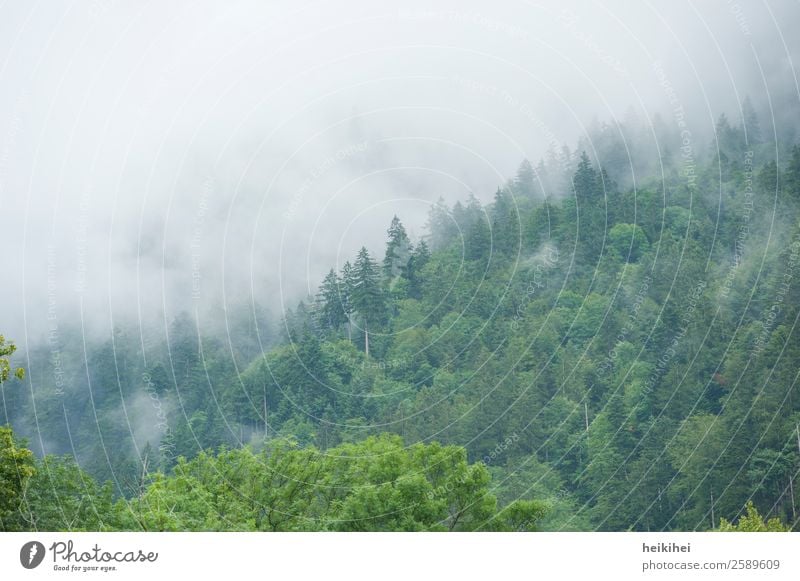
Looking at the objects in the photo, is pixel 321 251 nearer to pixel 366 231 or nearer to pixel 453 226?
pixel 366 231

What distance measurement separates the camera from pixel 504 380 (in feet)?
315

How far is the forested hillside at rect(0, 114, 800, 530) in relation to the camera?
7956 centimetres

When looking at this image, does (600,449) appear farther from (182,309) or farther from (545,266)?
(182,309)

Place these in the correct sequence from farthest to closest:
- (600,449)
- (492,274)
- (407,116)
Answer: (492,274), (407,116), (600,449)

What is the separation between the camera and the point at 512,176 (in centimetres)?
15038

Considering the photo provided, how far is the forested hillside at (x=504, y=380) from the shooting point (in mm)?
79562

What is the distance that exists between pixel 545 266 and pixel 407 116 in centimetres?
3016

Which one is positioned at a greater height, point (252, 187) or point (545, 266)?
point (252, 187)

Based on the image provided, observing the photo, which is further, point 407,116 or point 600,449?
point 407,116
